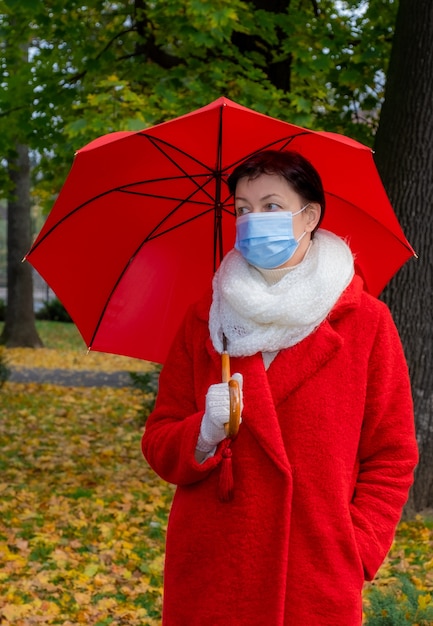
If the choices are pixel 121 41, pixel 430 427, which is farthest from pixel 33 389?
pixel 430 427

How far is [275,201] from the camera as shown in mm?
2447

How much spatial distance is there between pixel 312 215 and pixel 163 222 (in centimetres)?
76

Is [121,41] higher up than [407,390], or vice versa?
[121,41]

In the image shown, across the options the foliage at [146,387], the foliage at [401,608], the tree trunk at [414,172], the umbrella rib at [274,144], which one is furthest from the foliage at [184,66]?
the foliage at [401,608]

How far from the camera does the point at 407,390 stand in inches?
93.4

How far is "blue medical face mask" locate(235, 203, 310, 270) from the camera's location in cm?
238

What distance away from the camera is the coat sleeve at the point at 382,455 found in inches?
91.2

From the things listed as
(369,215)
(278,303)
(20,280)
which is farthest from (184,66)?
(20,280)

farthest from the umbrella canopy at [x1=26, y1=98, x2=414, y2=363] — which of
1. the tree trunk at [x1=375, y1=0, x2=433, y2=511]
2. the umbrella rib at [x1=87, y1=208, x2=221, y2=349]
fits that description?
the tree trunk at [x1=375, y1=0, x2=433, y2=511]

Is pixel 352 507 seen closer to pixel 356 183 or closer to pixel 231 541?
pixel 231 541

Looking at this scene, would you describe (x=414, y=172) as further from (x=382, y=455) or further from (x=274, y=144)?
(x=382, y=455)

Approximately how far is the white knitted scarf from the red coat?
0.05 metres

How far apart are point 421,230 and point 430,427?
4.76 ft

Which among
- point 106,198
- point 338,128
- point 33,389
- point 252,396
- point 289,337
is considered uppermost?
point 338,128
